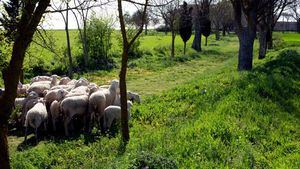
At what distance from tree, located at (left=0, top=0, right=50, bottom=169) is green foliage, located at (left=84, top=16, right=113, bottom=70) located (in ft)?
75.3

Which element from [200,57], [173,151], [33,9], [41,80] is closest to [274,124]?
[173,151]

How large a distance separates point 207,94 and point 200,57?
23.0 metres

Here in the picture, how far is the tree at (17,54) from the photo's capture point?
681 centimetres

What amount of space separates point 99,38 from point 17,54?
24.7 m

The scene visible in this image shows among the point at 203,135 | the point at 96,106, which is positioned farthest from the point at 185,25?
the point at 203,135

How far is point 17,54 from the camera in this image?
6910 mm

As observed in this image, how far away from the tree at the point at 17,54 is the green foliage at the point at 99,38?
75.3 feet

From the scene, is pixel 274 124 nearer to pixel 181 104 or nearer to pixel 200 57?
pixel 181 104

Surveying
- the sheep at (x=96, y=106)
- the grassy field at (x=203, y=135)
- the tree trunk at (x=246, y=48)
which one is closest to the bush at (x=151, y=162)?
the grassy field at (x=203, y=135)

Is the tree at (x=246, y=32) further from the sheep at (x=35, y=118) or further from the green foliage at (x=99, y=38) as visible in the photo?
the sheep at (x=35, y=118)

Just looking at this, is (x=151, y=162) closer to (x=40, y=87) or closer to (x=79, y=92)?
(x=79, y=92)

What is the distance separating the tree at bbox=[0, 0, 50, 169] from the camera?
681cm

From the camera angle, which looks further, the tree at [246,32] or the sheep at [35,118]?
the tree at [246,32]

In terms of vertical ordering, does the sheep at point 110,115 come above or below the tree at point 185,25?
below
